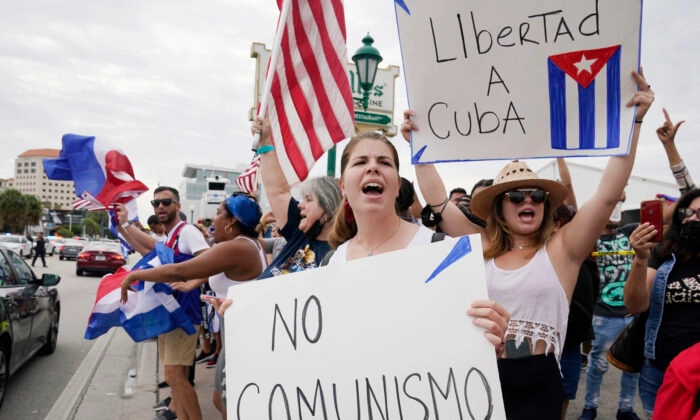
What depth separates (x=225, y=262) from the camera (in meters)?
3.43

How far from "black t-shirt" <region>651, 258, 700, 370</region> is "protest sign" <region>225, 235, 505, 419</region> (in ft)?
6.17

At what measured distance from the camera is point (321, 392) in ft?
5.24

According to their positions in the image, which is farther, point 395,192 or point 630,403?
point 630,403

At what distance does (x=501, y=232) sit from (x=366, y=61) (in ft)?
14.1

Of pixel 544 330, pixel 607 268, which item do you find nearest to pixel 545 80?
pixel 544 330

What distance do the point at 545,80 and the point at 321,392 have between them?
1.62 metres

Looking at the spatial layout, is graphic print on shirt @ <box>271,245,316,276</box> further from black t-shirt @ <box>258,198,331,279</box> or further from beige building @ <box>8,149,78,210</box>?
beige building @ <box>8,149,78,210</box>

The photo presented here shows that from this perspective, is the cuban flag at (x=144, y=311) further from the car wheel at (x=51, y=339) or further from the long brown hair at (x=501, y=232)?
the car wheel at (x=51, y=339)

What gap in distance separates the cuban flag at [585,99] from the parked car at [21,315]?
5.12 metres

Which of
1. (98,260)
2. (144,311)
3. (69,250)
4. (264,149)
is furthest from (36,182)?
(264,149)

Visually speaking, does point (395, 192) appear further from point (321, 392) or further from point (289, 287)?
point (321, 392)

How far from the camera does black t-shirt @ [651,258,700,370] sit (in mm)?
2654

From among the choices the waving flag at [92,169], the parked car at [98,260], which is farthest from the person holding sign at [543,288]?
the parked car at [98,260]

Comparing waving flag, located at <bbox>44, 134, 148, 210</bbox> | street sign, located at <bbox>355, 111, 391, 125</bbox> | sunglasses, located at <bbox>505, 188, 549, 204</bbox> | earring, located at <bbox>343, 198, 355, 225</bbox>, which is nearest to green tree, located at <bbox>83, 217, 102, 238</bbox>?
street sign, located at <bbox>355, 111, 391, 125</bbox>
